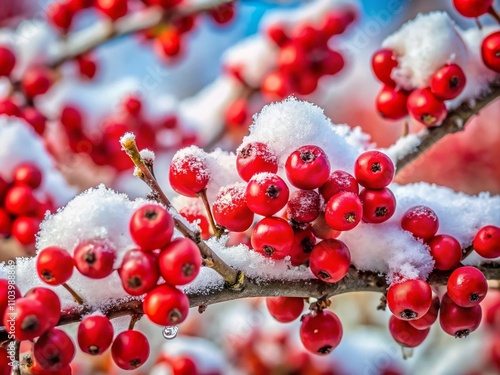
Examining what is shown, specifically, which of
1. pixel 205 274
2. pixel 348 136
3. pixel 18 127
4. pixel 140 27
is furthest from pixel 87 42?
pixel 205 274

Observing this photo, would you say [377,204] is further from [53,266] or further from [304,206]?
[53,266]

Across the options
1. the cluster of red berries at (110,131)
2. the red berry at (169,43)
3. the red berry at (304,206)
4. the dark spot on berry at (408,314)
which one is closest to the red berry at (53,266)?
the red berry at (304,206)

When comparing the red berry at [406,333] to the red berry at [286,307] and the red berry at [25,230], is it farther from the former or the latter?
the red berry at [25,230]

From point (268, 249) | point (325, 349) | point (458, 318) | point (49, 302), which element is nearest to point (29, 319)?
point (49, 302)

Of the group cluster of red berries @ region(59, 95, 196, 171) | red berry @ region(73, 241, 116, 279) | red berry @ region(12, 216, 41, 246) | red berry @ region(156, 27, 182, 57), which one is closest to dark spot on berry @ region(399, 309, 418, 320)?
red berry @ region(73, 241, 116, 279)

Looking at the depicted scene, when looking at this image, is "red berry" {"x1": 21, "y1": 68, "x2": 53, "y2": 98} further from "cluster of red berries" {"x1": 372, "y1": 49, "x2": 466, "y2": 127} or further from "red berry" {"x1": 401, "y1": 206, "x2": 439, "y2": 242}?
"red berry" {"x1": 401, "y1": 206, "x2": 439, "y2": 242}
